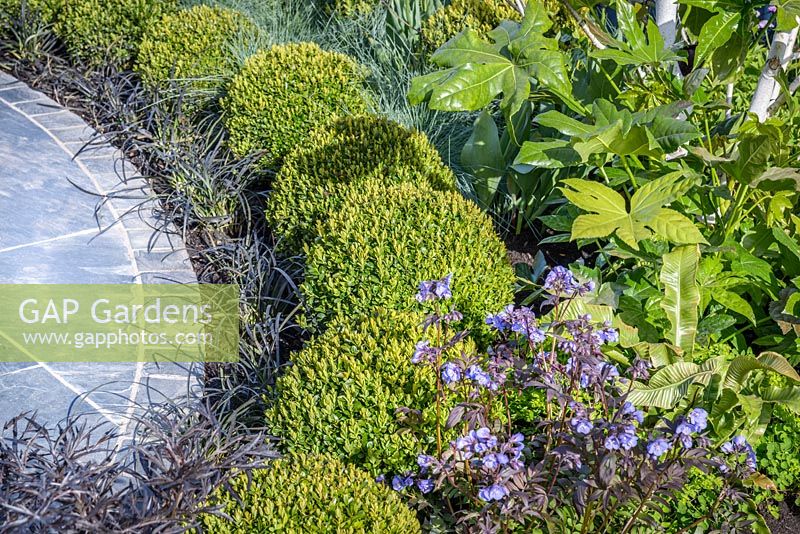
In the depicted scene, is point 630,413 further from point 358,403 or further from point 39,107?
point 39,107

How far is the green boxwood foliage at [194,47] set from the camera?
456cm

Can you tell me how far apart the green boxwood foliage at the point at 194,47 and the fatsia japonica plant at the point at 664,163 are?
66.9 inches

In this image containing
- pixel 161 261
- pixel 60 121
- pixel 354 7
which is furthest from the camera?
pixel 354 7

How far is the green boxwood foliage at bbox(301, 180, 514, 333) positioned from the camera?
3.03 meters

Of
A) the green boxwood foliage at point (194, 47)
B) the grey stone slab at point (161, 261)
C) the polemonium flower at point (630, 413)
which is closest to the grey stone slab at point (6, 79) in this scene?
the green boxwood foliage at point (194, 47)

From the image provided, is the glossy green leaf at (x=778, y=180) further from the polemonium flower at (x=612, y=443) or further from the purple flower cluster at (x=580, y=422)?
the polemonium flower at (x=612, y=443)

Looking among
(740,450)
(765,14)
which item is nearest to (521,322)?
(740,450)

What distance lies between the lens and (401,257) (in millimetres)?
3062

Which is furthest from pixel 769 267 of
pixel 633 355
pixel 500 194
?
pixel 500 194

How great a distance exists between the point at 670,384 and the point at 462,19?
2.60 m

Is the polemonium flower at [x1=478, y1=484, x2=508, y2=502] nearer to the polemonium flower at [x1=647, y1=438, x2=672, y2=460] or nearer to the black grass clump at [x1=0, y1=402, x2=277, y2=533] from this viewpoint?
the polemonium flower at [x1=647, y1=438, x2=672, y2=460]

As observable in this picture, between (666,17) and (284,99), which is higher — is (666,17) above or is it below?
above

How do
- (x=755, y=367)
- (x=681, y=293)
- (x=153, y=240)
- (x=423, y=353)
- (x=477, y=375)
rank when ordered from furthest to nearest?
(x=153, y=240) → (x=681, y=293) → (x=755, y=367) → (x=423, y=353) → (x=477, y=375)

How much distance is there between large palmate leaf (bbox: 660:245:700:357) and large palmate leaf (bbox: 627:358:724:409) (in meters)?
0.19
